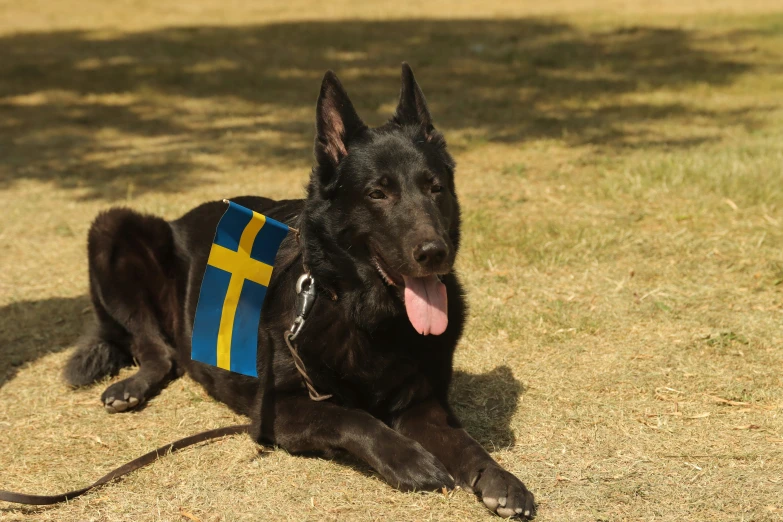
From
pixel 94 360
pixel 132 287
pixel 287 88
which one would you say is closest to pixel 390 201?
pixel 132 287

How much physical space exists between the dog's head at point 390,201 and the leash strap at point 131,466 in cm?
105

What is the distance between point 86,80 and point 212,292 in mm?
12477

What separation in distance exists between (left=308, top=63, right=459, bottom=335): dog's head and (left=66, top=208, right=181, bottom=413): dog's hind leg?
1.58 m

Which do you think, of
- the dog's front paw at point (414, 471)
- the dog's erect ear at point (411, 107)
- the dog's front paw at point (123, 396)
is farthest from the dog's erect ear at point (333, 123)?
the dog's front paw at point (123, 396)

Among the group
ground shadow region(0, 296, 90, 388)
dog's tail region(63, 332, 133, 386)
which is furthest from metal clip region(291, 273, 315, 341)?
ground shadow region(0, 296, 90, 388)

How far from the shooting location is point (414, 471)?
354cm

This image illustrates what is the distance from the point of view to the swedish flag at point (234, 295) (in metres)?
3.93

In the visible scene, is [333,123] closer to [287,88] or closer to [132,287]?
[132,287]

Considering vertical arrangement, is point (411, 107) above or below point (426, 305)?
above

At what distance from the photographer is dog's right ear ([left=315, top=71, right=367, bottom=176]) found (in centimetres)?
402

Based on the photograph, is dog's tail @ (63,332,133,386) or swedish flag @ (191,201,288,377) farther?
dog's tail @ (63,332,133,386)

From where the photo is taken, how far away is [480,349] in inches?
207

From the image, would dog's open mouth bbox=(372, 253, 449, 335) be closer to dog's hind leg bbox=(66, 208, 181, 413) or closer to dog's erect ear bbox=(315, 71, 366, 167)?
dog's erect ear bbox=(315, 71, 366, 167)

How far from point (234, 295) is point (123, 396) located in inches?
43.6
